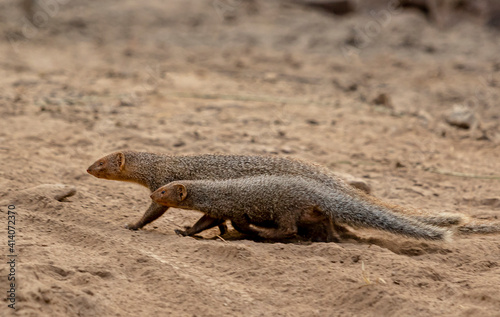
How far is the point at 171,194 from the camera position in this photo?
3582 mm

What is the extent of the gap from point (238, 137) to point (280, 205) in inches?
78.6

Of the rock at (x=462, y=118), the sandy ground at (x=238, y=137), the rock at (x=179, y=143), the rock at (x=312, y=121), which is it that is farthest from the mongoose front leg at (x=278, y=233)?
the rock at (x=462, y=118)

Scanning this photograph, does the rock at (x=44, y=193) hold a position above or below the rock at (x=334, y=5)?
below

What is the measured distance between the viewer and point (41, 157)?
15.0 feet

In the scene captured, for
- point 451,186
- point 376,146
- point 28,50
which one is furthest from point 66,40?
point 451,186

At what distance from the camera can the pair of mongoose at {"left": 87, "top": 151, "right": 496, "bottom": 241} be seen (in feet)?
11.2

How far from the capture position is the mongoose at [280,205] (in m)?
3.40

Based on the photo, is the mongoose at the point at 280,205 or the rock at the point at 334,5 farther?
the rock at the point at 334,5

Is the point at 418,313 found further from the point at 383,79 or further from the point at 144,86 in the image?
the point at 383,79

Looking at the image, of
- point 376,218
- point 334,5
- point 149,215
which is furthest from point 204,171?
point 334,5

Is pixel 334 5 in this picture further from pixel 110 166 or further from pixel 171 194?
pixel 171 194

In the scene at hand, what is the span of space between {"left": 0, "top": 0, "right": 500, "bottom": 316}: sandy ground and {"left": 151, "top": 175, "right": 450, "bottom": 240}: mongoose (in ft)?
0.47

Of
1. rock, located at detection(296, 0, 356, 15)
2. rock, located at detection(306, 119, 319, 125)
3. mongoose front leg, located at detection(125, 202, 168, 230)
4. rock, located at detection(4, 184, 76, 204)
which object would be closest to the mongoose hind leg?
mongoose front leg, located at detection(125, 202, 168, 230)

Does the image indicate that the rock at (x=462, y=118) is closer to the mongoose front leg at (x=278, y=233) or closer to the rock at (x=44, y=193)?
the mongoose front leg at (x=278, y=233)
